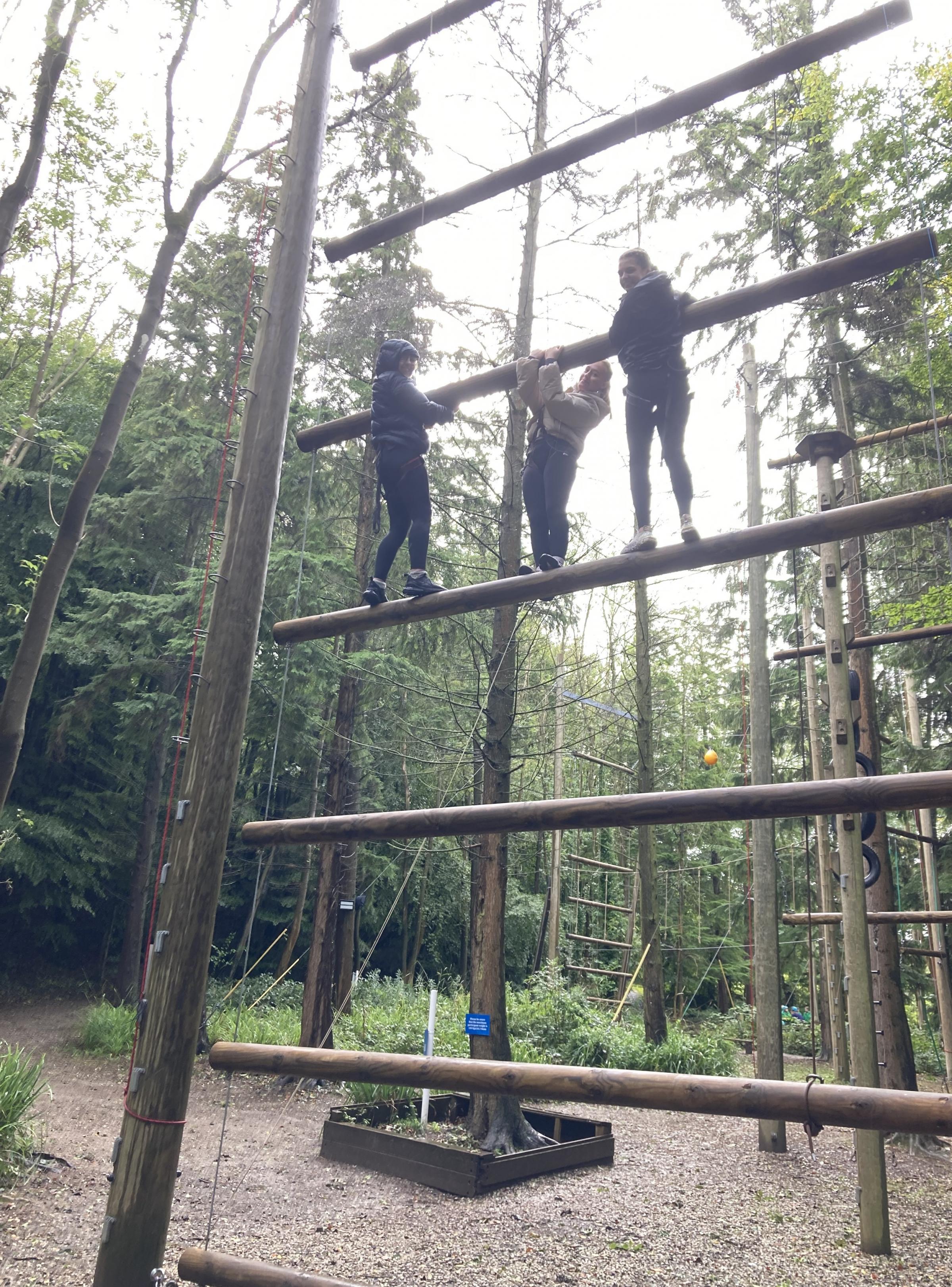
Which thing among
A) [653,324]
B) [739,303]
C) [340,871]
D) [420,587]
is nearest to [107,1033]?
[340,871]

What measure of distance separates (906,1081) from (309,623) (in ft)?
27.3

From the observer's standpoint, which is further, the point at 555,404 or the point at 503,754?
the point at 503,754

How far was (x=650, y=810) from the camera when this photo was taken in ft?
9.59

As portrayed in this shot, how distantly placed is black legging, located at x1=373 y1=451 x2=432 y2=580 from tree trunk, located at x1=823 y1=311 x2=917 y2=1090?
528 cm

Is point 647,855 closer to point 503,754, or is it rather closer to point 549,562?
point 503,754

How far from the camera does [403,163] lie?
13.2m

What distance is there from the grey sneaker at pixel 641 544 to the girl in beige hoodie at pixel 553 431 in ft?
2.13

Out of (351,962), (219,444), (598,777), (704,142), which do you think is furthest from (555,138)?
(598,777)

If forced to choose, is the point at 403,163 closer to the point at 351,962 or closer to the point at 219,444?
the point at 219,444

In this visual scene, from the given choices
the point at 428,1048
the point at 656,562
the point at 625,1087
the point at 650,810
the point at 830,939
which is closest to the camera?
the point at 625,1087

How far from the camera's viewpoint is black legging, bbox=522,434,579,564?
4414 mm

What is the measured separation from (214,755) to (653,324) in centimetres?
284

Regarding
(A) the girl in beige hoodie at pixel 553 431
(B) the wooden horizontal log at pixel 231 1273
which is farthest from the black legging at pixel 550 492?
(B) the wooden horizontal log at pixel 231 1273

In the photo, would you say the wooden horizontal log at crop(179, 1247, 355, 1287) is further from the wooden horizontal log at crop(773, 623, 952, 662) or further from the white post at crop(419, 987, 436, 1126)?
the wooden horizontal log at crop(773, 623, 952, 662)
